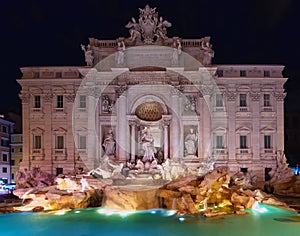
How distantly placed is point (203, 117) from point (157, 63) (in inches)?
239

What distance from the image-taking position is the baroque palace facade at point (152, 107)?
1154 inches

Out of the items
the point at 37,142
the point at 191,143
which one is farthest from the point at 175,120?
the point at 37,142

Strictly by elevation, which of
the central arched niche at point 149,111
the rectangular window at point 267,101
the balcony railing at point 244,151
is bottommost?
the balcony railing at point 244,151

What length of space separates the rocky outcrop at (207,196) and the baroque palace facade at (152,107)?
8775 millimetres

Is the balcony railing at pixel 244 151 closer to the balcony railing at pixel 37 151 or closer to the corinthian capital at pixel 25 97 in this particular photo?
the balcony railing at pixel 37 151

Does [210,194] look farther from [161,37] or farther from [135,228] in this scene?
[161,37]

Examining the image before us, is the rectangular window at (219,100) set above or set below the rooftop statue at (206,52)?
below

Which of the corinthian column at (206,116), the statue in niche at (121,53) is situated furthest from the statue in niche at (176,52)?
the statue in niche at (121,53)

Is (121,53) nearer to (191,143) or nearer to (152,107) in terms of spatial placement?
(152,107)

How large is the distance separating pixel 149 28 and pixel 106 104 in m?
7.47

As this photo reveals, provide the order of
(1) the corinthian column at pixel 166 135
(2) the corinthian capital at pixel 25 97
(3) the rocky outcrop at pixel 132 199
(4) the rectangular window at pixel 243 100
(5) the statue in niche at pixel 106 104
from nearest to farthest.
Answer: (3) the rocky outcrop at pixel 132 199, (1) the corinthian column at pixel 166 135, (5) the statue in niche at pixel 106 104, (4) the rectangular window at pixel 243 100, (2) the corinthian capital at pixel 25 97

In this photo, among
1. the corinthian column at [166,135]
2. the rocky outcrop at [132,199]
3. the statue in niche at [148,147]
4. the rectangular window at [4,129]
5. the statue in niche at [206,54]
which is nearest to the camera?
the rocky outcrop at [132,199]

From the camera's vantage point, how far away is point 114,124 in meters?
29.7

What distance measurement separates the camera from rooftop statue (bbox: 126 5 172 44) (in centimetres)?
2970
